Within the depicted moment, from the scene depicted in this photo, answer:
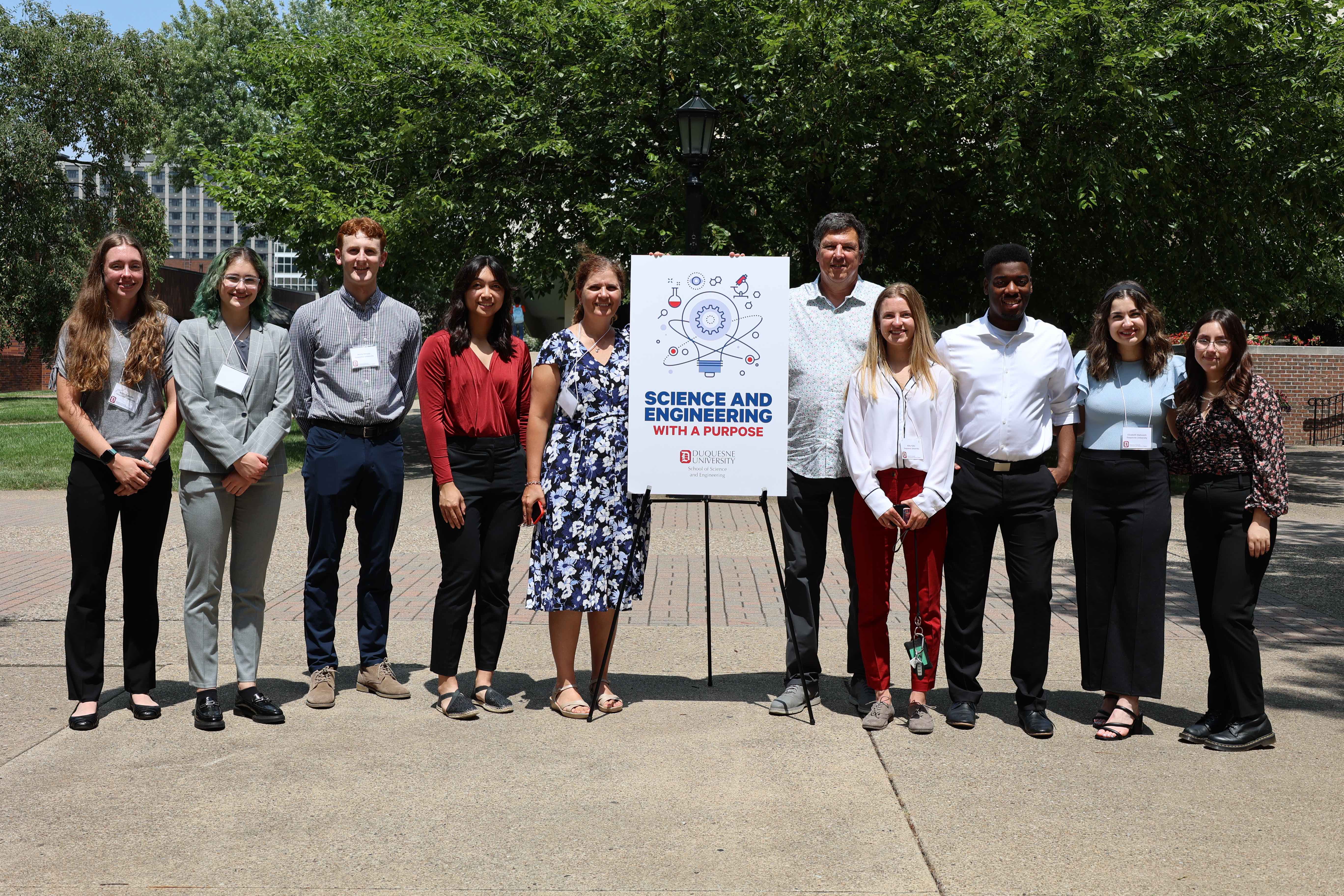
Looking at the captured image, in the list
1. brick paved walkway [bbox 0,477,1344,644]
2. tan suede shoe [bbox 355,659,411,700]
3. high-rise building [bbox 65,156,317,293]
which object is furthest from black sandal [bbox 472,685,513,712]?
high-rise building [bbox 65,156,317,293]

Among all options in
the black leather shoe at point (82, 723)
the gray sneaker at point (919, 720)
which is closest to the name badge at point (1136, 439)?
the gray sneaker at point (919, 720)

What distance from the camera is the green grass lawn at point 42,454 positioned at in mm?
15398

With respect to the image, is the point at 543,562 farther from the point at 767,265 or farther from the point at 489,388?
the point at 767,265

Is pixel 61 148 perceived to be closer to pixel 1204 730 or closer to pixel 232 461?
pixel 232 461

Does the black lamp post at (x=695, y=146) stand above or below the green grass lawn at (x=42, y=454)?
above

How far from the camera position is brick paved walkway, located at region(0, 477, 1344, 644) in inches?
295

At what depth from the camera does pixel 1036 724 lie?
5.08m


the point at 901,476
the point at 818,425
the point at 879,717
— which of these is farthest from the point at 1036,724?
the point at 818,425

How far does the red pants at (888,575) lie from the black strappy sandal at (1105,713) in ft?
2.29

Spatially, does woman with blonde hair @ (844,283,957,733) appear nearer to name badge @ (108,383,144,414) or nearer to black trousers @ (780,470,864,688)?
black trousers @ (780,470,864,688)

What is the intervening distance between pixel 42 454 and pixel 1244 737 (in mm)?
19123

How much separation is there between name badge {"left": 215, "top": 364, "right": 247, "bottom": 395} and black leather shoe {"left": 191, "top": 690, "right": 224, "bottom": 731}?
129 cm

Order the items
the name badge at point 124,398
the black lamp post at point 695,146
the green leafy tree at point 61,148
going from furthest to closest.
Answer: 1. the green leafy tree at point 61,148
2. the black lamp post at point 695,146
3. the name badge at point 124,398

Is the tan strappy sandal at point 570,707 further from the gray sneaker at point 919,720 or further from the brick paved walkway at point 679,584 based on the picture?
the brick paved walkway at point 679,584
